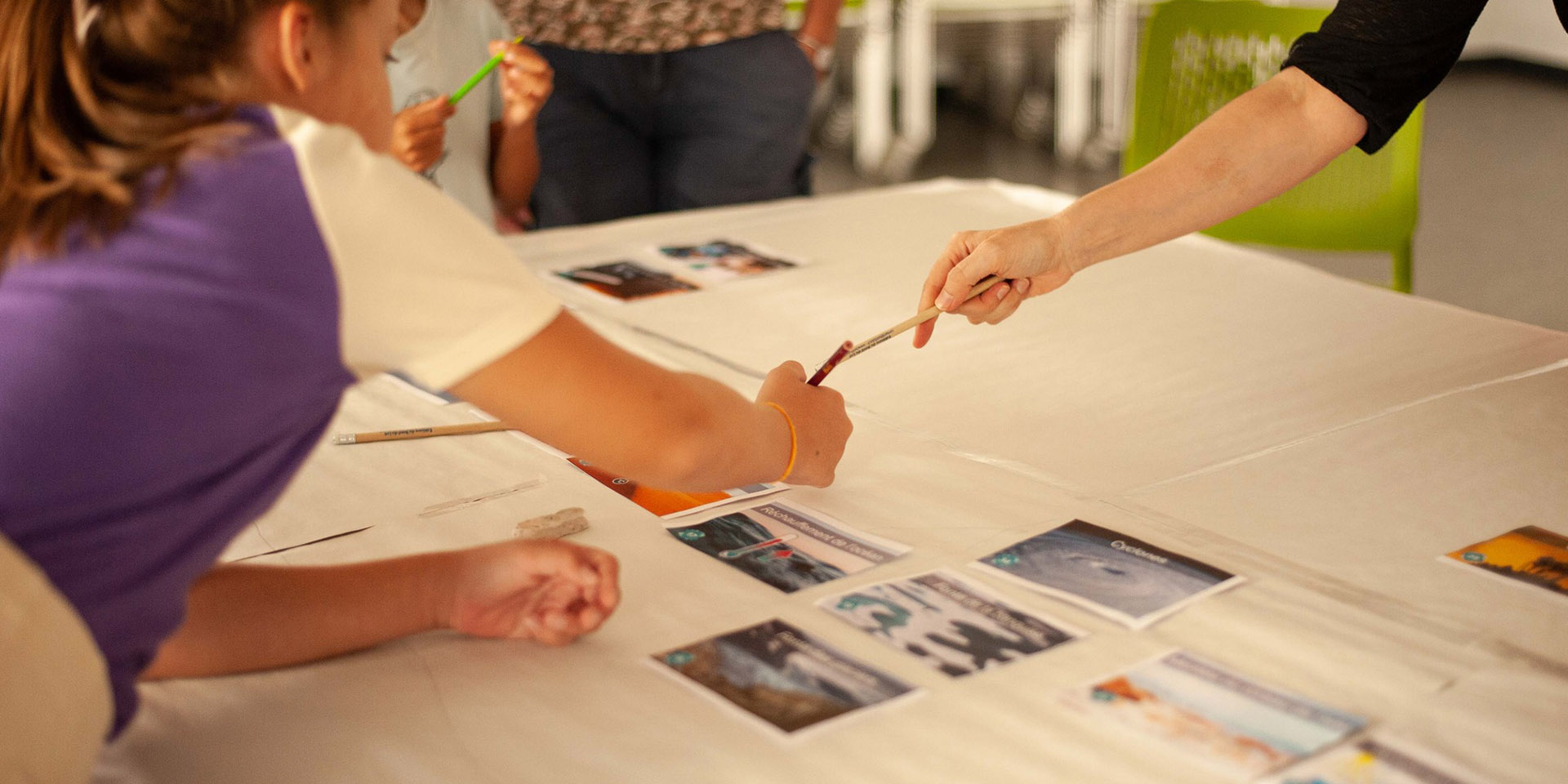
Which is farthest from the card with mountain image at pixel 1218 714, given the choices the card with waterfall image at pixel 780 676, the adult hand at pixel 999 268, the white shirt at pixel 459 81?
the white shirt at pixel 459 81

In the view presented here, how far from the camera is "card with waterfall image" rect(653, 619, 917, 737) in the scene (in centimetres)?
79

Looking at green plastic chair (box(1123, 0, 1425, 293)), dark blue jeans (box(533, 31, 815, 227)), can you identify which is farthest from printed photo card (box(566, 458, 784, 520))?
green plastic chair (box(1123, 0, 1425, 293))

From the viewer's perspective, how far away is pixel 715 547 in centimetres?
101

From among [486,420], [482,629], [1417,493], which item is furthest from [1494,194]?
[482,629]

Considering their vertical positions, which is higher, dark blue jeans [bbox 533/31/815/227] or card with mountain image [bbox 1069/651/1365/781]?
dark blue jeans [bbox 533/31/815/227]

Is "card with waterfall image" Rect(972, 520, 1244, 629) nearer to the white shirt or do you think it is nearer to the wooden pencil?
the wooden pencil

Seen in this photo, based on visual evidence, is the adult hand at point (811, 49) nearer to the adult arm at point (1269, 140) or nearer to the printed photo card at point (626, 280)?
the printed photo card at point (626, 280)

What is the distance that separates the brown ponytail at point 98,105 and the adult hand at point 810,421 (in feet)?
1.59

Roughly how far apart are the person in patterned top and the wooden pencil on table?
3.69 feet

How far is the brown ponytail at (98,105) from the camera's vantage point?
0.67 metres

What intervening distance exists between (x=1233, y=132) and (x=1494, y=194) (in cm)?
364

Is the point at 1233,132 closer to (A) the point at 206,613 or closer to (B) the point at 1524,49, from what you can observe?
(A) the point at 206,613

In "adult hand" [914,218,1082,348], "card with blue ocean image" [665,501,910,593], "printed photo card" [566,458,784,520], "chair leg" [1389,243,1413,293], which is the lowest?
"chair leg" [1389,243,1413,293]

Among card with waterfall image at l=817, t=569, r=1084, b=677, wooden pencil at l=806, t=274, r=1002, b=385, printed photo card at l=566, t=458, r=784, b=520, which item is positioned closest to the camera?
card with waterfall image at l=817, t=569, r=1084, b=677
